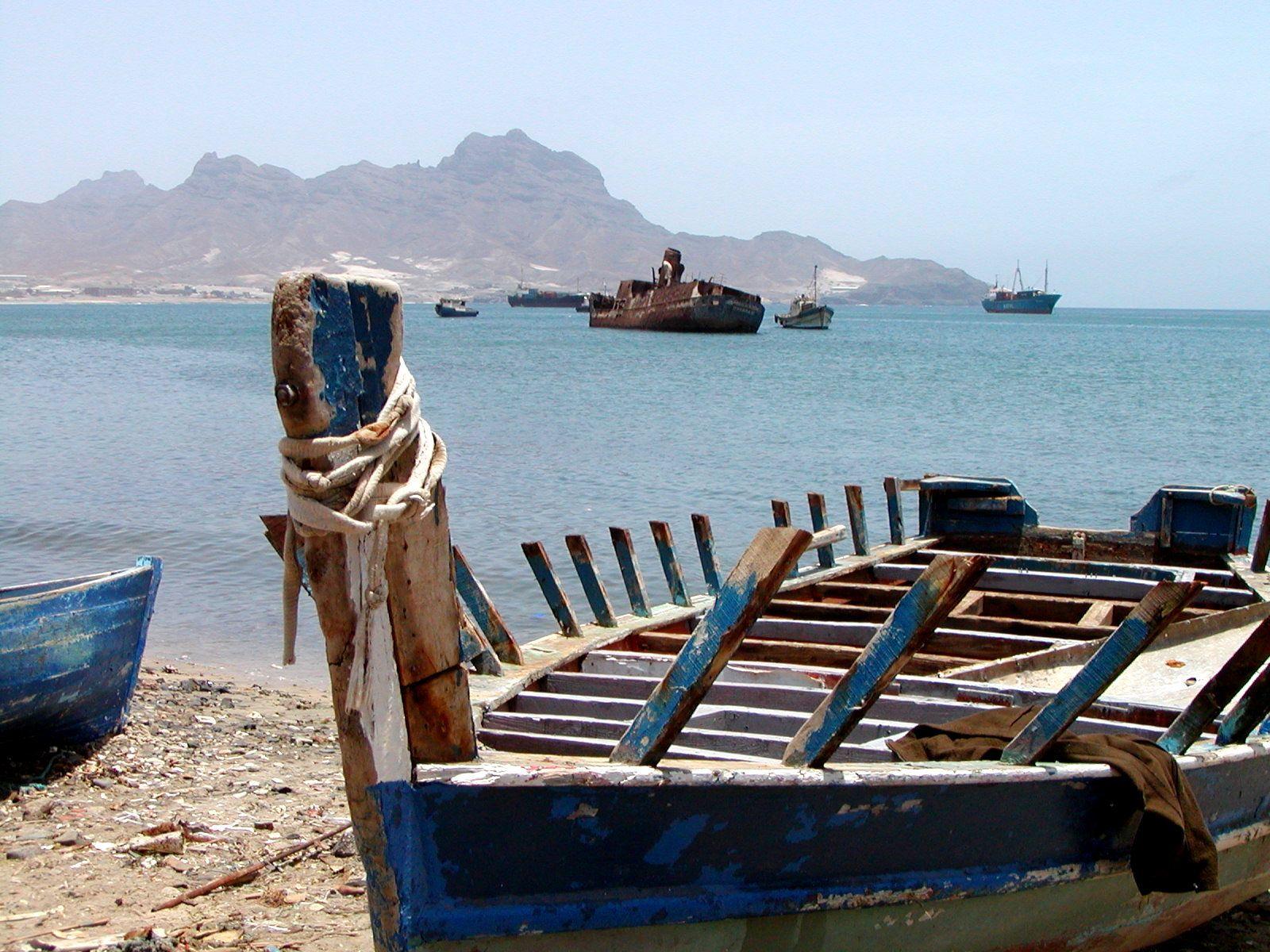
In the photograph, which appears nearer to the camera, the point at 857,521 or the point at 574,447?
the point at 857,521

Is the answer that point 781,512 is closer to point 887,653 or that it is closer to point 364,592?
point 887,653

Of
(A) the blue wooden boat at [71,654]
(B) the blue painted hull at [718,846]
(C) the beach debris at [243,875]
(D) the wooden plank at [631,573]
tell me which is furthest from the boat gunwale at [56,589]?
(B) the blue painted hull at [718,846]

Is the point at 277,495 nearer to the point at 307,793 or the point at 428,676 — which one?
the point at 307,793

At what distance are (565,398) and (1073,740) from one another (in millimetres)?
41436

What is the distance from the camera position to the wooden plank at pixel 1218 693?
4.91 meters

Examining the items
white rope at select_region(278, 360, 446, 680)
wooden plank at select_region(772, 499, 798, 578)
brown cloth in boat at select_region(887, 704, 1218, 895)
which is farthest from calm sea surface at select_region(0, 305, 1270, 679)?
white rope at select_region(278, 360, 446, 680)

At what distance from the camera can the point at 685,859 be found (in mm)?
4008

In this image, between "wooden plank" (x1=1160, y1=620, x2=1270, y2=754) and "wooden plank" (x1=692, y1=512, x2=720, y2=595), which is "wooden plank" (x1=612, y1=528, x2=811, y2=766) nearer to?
"wooden plank" (x1=1160, y1=620, x2=1270, y2=754)

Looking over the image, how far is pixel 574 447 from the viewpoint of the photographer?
103 ft

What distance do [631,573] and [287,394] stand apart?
600 centimetres

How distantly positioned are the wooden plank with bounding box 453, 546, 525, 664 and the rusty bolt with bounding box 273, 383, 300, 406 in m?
3.65

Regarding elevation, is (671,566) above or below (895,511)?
below

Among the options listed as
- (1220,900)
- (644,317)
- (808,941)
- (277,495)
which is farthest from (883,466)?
(644,317)

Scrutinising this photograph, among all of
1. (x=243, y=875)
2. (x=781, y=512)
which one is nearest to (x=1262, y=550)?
(x=781, y=512)
